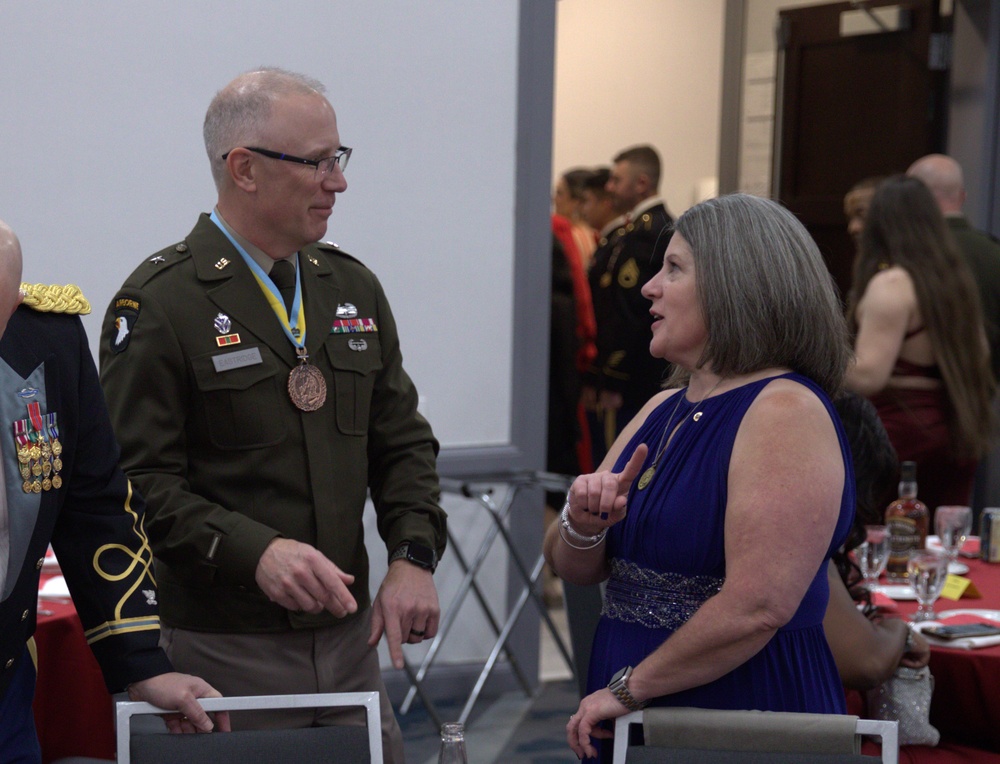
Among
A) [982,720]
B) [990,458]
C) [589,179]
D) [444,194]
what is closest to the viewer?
[982,720]

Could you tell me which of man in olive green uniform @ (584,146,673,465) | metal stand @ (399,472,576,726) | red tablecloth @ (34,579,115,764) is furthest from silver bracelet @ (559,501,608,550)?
man in olive green uniform @ (584,146,673,465)

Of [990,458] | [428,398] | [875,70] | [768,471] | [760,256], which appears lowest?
[990,458]

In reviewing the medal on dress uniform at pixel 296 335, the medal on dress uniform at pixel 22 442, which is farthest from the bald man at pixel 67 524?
the medal on dress uniform at pixel 296 335

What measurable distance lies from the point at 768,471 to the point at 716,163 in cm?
688

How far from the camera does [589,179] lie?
6824 millimetres

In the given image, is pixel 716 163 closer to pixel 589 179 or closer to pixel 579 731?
pixel 589 179

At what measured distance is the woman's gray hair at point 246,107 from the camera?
2061 mm

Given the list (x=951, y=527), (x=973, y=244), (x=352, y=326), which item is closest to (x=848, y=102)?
(x=973, y=244)

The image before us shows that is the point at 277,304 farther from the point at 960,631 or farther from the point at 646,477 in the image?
the point at 960,631

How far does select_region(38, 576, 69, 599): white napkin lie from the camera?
2783 mm

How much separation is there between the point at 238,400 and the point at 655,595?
2.42 feet

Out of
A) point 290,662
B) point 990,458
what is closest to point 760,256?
point 290,662

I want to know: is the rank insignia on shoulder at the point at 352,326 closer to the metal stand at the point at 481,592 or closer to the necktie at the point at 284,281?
the necktie at the point at 284,281

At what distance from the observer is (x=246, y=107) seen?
2072mm
